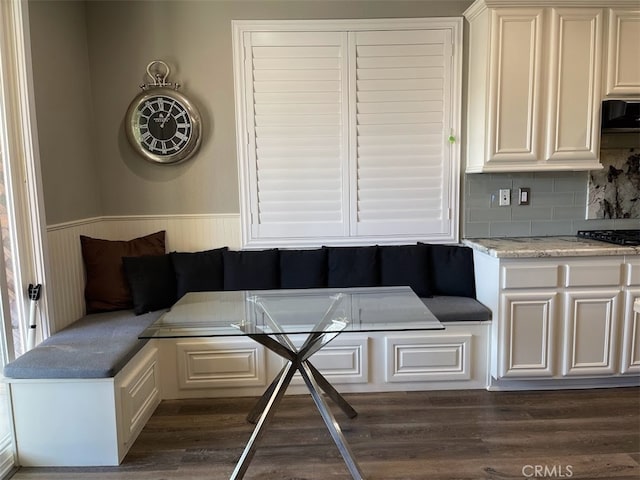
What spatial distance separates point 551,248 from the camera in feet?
8.88

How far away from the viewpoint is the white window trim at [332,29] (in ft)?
9.96

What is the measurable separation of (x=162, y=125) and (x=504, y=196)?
97.5 inches

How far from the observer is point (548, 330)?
271 centimetres

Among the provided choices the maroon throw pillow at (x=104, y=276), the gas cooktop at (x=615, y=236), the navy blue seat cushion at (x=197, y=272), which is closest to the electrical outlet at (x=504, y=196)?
the gas cooktop at (x=615, y=236)

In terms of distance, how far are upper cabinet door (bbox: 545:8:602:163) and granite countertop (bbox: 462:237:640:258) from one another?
Answer: 544mm

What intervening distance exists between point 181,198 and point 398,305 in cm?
184

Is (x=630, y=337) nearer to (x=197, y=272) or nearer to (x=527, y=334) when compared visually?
(x=527, y=334)

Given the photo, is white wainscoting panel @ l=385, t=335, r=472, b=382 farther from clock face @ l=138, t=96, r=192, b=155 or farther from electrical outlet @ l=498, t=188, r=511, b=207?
clock face @ l=138, t=96, r=192, b=155

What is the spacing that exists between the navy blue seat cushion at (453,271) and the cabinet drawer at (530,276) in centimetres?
36

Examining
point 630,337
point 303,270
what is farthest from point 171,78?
point 630,337

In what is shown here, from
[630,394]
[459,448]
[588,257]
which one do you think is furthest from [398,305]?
[630,394]

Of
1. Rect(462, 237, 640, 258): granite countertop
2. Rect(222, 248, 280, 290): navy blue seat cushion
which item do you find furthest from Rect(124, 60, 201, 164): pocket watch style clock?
Rect(462, 237, 640, 258): granite countertop

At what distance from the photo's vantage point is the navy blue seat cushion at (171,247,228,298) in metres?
2.95

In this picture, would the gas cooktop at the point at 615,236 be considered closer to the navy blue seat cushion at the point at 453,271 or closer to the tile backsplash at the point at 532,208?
the tile backsplash at the point at 532,208
